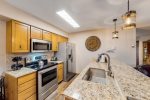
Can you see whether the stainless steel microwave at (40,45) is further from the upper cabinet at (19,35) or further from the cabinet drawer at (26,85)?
the cabinet drawer at (26,85)

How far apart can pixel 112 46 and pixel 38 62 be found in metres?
3.56

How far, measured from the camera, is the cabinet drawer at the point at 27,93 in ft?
6.71

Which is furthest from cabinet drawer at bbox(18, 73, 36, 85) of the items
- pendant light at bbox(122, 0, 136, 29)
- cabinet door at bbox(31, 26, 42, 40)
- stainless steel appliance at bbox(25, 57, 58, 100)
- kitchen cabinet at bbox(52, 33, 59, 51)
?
pendant light at bbox(122, 0, 136, 29)

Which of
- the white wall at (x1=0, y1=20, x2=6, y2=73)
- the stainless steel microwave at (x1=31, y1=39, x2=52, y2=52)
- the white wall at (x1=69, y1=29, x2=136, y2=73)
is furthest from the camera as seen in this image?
the white wall at (x1=69, y1=29, x2=136, y2=73)

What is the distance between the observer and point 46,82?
2.77m

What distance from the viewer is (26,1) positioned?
207cm

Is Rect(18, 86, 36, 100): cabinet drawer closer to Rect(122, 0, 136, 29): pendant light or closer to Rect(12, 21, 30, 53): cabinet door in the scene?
Rect(12, 21, 30, 53): cabinet door

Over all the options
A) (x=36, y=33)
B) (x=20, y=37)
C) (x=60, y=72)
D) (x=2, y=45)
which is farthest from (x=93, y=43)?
(x=2, y=45)

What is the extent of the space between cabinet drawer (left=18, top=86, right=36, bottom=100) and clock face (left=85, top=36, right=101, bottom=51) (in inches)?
142

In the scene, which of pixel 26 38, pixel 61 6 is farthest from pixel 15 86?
pixel 61 6

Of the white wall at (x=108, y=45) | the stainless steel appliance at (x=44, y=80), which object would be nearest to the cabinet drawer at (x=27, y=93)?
the stainless steel appliance at (x=44, y=80)

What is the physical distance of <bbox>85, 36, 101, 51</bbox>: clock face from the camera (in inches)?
201

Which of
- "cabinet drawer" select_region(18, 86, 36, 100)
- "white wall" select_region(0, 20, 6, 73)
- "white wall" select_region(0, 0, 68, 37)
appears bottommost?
"cabinet drawer" select_region(18, 86, 36, 100)

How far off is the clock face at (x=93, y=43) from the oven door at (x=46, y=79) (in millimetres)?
2681
